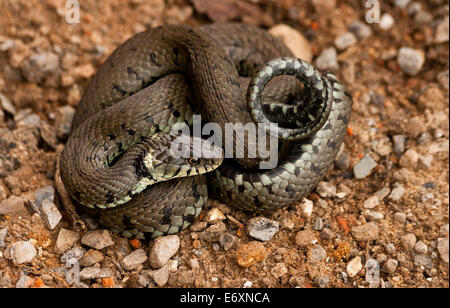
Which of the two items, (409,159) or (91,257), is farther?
(409,159)

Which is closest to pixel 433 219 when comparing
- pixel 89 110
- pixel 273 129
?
pixel 273 129

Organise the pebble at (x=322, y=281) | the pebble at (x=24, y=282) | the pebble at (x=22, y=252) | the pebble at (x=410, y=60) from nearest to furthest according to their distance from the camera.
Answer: the pebble at (x=24, y=282) → the pebble at (x=22, y=252) → the pebble at (x=322, y=281) → the pebble at (x=410, y=60)

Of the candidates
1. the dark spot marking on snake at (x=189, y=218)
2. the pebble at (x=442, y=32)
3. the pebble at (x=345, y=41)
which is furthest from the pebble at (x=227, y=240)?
Result: the pebble at (x=442, y=32)

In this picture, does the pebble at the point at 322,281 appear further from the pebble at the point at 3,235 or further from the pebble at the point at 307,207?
the pebble at the point at 3,235

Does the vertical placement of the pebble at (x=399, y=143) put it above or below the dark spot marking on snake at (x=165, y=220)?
above

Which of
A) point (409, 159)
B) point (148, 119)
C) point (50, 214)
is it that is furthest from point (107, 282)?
point (409, 159)

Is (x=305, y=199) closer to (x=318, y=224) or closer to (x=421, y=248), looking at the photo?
(x=318, y=224)
